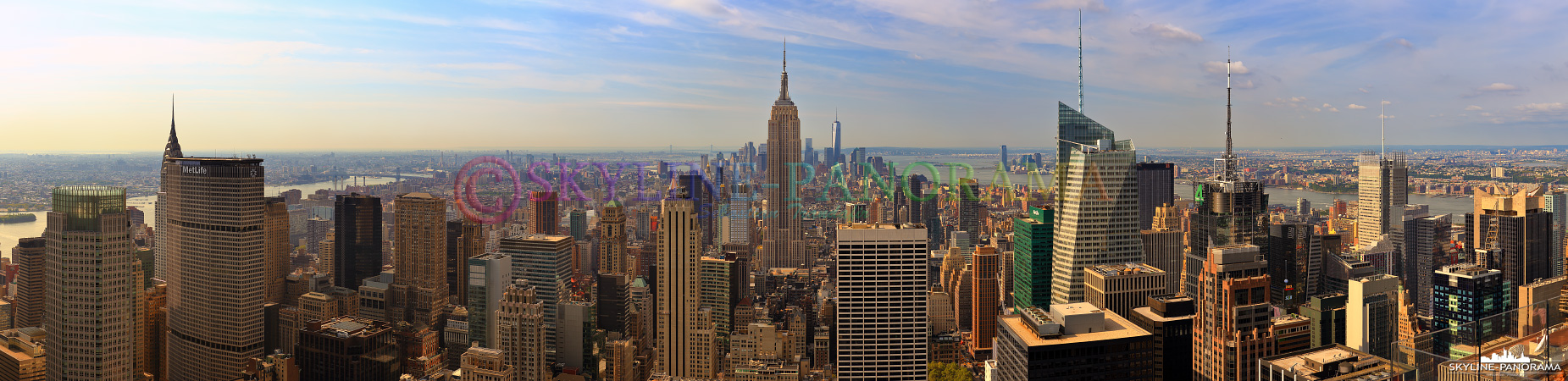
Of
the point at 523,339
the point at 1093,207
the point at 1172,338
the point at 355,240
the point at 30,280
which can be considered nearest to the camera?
the point at 1172,338

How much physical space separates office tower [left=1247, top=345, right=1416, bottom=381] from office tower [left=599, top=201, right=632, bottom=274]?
51.9 ft

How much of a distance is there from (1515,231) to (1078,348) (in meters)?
14.7

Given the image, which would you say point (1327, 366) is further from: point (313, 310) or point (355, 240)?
point (355, 240)

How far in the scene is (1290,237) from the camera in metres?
20.5

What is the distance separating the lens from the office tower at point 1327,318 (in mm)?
13141

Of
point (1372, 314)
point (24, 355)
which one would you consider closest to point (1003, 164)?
point (1372, 314)

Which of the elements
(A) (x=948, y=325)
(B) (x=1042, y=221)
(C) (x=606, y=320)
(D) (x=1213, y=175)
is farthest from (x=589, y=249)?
(D) (x=1213, y=175)

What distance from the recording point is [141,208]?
16281 mm

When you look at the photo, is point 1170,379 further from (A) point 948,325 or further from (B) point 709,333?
(B) point 709,333

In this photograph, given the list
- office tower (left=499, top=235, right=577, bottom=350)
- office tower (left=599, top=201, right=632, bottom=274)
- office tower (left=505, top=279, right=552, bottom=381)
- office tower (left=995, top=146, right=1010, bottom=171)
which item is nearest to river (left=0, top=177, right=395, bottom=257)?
office tower (left=499, top=235, right=577, bottom=350)

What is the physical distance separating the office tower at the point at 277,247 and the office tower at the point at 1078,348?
17596 mm

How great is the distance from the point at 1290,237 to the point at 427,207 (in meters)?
21.2

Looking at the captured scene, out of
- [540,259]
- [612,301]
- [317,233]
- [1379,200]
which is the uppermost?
[1379,200]
